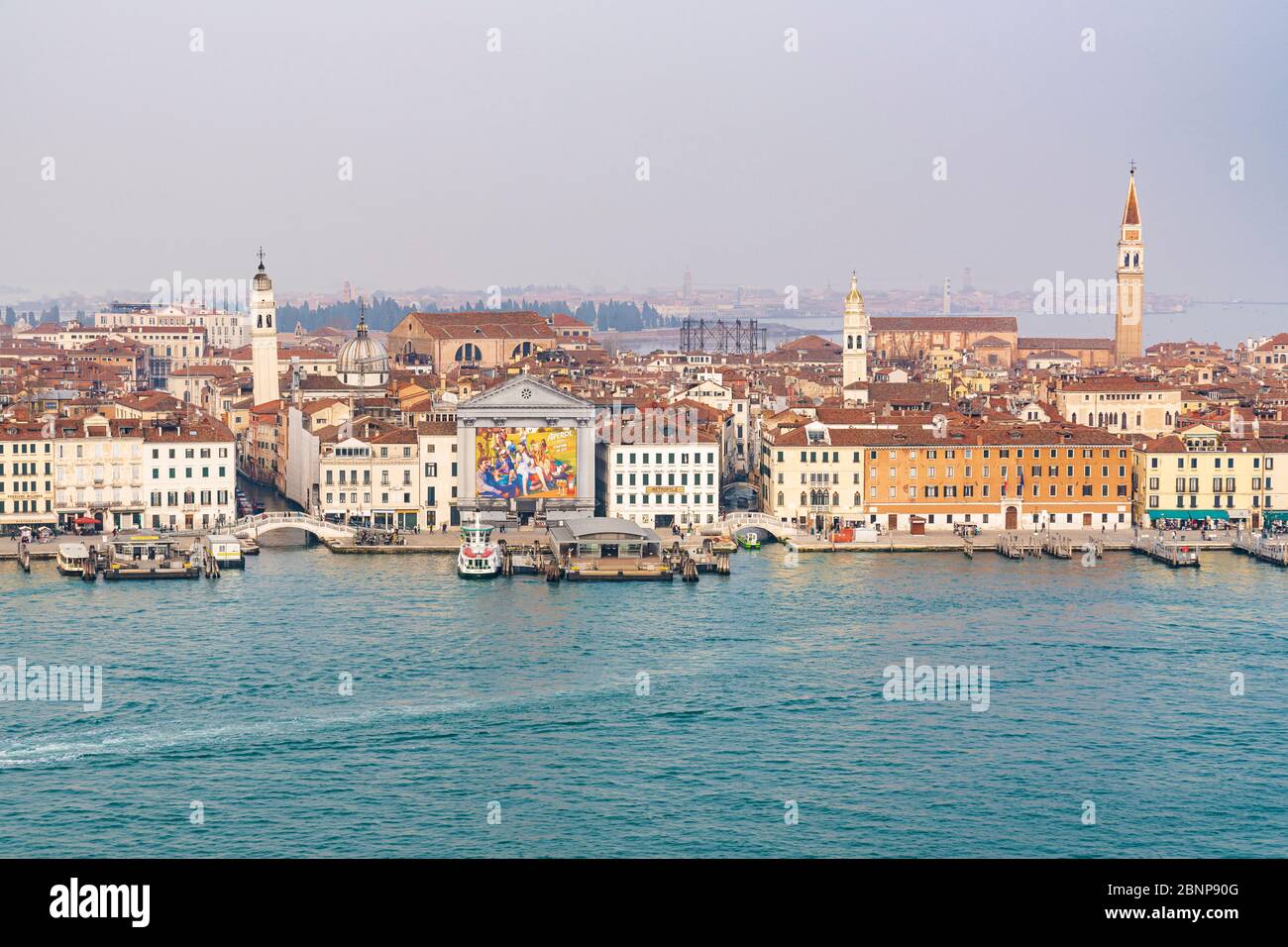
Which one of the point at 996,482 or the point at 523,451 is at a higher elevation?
the point at 523,451

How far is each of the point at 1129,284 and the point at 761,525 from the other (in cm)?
3533

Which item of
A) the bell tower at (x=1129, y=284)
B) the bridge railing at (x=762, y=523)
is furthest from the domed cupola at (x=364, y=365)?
the bell tower at (x=1129, y=284)

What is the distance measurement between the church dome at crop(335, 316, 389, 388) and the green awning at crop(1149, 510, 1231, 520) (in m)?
14.3

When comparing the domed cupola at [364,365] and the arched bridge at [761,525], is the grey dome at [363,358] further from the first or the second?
the arched bridge at [761,525]

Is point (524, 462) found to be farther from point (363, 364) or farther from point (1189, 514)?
point (363, 364)

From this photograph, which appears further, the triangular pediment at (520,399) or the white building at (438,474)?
the white building at (438,474)

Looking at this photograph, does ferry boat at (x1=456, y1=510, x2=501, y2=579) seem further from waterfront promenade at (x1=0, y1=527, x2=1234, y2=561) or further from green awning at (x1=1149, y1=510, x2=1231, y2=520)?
green awning at (x1=1149, y1=510, x2=1231, y2=520)

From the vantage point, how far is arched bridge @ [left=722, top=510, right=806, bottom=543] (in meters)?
24.0

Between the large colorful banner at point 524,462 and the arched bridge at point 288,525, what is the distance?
1963mm

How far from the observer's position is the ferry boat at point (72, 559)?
20719mm

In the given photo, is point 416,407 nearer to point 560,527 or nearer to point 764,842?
point 560,527

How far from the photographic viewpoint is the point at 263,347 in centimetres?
3359

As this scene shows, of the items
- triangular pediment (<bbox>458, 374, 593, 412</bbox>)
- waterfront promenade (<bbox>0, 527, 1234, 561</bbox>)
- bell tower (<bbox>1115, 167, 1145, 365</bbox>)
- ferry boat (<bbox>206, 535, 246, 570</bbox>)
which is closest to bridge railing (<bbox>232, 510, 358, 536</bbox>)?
waterfront promenade (<bbox>0, 527, 1234, 561</bbox>)

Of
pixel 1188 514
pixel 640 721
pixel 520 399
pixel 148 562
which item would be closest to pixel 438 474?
pixel 520 399
